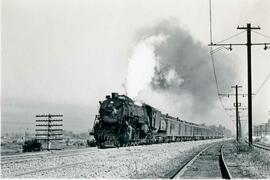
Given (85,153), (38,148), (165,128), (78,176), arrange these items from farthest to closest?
(165,128) → (38,148) → (85,153) → (78,176)

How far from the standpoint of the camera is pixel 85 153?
23797mm

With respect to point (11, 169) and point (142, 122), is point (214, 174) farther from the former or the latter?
point (142, 122)

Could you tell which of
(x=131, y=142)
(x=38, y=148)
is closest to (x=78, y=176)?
(x=38, y=148)

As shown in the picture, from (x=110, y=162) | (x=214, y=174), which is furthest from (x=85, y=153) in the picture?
(x=214, y=174)

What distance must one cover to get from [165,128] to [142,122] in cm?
1109

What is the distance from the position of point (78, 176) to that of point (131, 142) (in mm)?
18411

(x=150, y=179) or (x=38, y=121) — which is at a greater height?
(x=38, y=121)

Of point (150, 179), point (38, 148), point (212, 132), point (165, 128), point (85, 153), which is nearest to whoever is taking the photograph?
point (150, 179)

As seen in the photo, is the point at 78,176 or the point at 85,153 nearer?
the point at 78,176

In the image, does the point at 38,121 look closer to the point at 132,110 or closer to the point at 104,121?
the point at 104,121

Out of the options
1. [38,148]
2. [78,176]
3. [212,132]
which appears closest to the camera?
[78,176]

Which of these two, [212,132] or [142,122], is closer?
[142,122]

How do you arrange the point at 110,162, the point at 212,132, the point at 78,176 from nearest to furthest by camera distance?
1. the point at 78,176
2. the point at 110,162
3. the point at 212,132

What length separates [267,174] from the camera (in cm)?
1558
